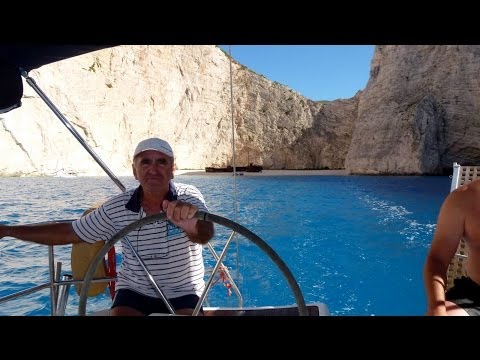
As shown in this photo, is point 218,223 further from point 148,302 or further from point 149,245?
point 148,302

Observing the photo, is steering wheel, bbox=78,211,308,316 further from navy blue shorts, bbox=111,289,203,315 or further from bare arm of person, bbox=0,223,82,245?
navy blue shorts, bbox=111,289,203,315

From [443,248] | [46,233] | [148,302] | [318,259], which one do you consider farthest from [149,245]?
[318,259]

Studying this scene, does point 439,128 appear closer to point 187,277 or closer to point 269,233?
point 269,233

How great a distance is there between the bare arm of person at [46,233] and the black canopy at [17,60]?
1.71 ft

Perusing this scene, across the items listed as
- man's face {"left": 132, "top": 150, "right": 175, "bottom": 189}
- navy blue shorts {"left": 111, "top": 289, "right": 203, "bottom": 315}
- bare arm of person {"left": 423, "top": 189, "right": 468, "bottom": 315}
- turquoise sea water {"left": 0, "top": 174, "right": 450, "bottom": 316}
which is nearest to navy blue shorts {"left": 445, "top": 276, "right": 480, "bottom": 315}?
bare arm of person {"left": 423, "top": 189, "right": 468, "bottom": 315}

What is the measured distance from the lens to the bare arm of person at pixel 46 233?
1444mm

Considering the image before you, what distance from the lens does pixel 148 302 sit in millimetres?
1750

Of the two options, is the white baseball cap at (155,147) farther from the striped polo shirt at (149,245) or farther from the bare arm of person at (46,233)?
the bare arm of person at (46,233)
